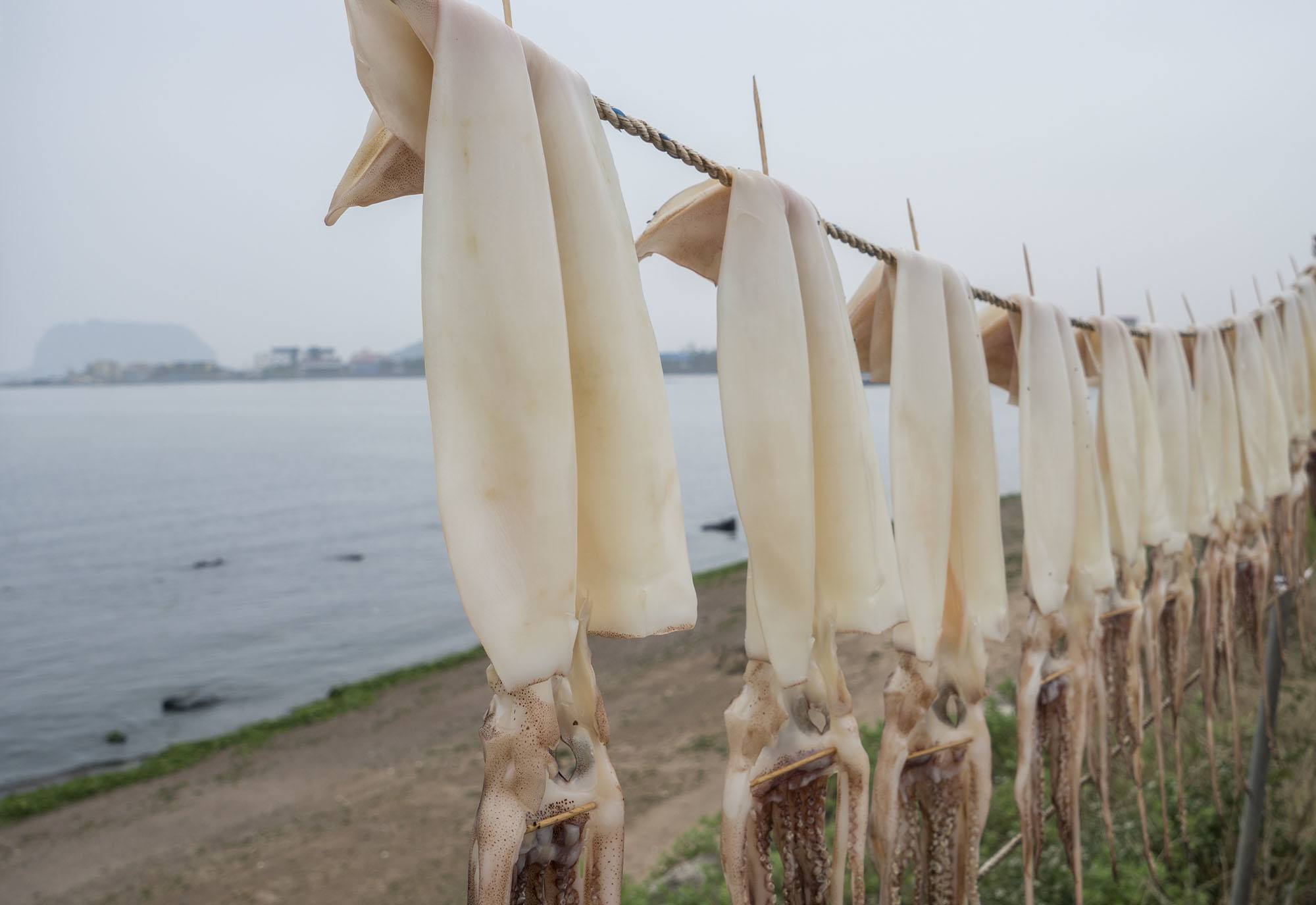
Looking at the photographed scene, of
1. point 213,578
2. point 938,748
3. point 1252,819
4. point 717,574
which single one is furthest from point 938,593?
point 213,578

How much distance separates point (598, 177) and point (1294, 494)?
3587mm

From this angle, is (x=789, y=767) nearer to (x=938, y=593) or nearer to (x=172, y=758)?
(x=938, y=593)

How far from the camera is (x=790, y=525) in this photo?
46.0 inches

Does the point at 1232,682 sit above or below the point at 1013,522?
above

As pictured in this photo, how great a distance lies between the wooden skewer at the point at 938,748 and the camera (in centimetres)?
147

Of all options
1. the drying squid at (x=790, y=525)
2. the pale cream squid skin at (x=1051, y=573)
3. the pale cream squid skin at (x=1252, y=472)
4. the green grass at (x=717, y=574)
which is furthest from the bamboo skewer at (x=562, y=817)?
the green grass at (x=717, y=574)

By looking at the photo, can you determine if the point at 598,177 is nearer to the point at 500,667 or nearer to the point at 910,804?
the point at 500,667

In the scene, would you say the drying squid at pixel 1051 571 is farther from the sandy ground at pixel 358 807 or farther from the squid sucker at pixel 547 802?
the sandy ground at pixel 358 807

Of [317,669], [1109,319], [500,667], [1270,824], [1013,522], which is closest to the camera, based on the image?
[500,667]

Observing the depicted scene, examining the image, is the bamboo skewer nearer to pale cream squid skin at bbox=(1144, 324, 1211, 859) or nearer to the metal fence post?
pale cream squid skin at bbox=(1144, 324, 1211, 859)

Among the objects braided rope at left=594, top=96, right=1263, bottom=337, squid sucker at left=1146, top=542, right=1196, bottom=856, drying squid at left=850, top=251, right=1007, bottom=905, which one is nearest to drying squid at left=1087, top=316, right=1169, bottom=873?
squid sucker at left=1146, top=542, right=1196, bottom=856

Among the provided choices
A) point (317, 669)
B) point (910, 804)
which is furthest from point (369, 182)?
point (317, 669)

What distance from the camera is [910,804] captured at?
1481mm

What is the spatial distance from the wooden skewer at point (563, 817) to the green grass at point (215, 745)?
50.1 ft
